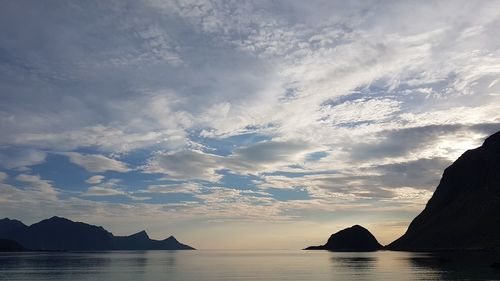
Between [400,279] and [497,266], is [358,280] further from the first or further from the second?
[497,266]

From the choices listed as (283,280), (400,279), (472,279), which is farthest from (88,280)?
(472,279)

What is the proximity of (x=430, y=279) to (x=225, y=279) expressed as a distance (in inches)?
2133

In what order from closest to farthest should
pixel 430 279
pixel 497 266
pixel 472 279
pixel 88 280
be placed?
pixel 472 279
pixel 430 279
pixel 88 280
pixel 497 266

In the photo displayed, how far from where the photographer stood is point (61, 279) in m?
128

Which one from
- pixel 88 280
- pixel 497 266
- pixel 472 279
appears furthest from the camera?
pixel 497 266

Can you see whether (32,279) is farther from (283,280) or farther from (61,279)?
(283,280)

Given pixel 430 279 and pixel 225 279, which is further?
pixel 225 279

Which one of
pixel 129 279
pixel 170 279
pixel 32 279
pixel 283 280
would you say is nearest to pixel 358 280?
pixel 283 280

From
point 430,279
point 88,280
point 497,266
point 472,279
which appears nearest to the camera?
point 472,279

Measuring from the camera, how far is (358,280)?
11994 cm

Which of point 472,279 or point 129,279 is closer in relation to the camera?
point 472,279

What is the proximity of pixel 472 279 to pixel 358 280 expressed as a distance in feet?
89.2

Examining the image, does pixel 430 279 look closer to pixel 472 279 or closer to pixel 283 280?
pixel 472 279

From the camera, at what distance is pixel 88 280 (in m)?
123
